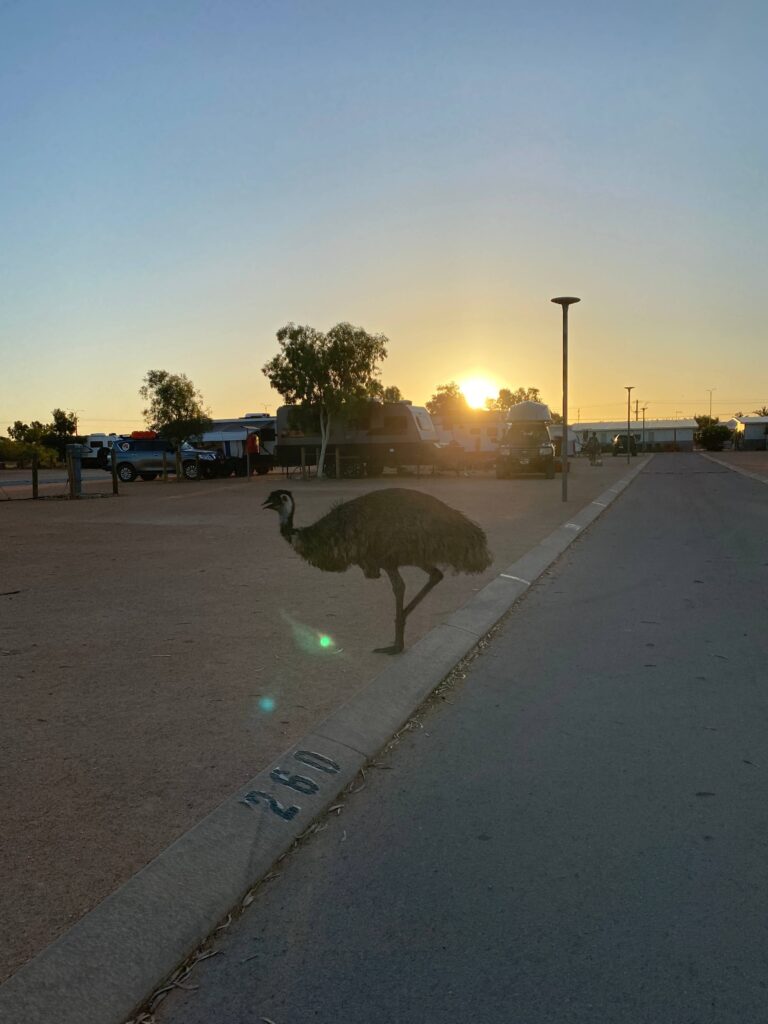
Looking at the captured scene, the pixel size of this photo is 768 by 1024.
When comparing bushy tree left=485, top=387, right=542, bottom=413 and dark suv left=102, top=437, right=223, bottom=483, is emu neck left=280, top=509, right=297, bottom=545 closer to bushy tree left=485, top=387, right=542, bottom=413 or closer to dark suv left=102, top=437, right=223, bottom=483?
dark suv left=102, top=437, right=223, bottom=483

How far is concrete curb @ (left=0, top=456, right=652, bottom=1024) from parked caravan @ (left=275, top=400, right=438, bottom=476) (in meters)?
32.1

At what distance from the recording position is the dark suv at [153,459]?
138 feet

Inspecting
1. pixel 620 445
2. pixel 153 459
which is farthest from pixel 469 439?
pixel 620 445

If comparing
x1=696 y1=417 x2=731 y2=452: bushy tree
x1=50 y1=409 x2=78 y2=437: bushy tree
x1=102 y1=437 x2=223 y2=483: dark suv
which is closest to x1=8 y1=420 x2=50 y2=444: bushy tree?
x1=50 y1=409 x2=78 y2=437: bushy tree

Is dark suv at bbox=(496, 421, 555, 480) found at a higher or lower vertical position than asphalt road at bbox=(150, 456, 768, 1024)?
higher

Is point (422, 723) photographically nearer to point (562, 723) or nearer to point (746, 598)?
point (562, 723)

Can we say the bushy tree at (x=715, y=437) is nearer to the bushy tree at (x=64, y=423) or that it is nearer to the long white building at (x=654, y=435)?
the long white building at (x=654, y=435)

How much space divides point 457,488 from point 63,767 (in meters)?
24.1

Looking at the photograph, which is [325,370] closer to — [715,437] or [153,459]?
[153,459]

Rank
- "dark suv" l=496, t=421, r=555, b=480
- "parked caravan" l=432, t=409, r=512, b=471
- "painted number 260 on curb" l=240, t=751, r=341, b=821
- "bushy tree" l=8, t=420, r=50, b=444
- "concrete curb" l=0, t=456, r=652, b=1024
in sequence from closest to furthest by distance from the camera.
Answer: "concrete curb" l=0, t=456, r=652, b=1024
"painted number 260 on curb" l=240, t=751, r=341, b=821
"dark suv" l=496, t=421, r=555, b=480
"parked caravan" l=432, t=409, r=512, b=471
"bushy tree" l=8, t=420, r=50, b=444

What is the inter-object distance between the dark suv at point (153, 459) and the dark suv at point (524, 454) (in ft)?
51.2

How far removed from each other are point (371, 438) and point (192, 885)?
35.8 meters

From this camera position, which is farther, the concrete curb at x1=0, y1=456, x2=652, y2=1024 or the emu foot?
the emu foot

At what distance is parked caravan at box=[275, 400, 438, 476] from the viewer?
122 feet
